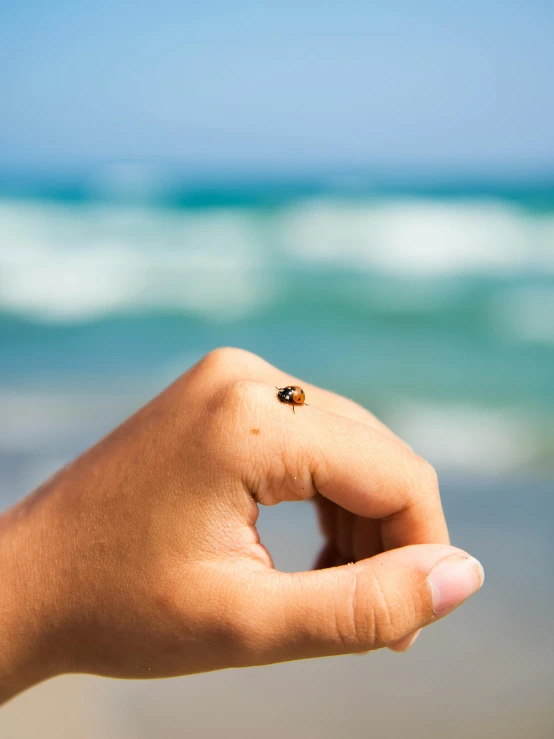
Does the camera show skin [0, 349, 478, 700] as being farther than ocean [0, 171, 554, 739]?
No

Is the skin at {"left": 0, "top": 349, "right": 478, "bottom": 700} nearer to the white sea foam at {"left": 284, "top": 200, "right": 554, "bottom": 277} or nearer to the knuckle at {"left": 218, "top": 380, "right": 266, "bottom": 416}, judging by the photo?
the knuckle at {"left": 218, "top": 380, "right": 266, "bottom": 416}

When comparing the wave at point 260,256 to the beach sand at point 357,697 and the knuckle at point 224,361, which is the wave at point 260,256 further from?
the knuckle at point 224,361

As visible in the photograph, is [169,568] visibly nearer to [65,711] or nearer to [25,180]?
[65,711]

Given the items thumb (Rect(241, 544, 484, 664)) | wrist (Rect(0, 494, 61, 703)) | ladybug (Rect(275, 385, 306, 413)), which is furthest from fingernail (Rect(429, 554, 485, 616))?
wrist (Rect(0, 494, 61, 703))

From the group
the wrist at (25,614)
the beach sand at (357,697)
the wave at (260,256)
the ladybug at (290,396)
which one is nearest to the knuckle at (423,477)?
the ladybug at (290,396)

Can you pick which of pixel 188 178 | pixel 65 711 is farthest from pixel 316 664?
pixel 188 178

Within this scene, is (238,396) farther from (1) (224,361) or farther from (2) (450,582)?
(2) (450,582)

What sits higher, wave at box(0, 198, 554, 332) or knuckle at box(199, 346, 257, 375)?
wave at box(0, 198, 554, 332)
